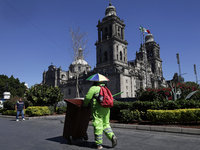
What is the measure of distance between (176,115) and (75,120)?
4.94 m

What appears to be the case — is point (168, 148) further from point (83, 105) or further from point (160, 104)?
point (160, 104)

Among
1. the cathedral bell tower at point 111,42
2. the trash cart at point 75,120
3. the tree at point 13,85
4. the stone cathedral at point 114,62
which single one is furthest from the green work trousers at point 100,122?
the tree at point 13,85

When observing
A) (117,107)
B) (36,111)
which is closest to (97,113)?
(117,107)

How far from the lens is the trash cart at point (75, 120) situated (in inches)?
189

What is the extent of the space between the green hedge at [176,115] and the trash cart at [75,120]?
4.04 meters

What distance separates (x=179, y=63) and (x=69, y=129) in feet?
97.8

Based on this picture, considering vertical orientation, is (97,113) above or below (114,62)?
below

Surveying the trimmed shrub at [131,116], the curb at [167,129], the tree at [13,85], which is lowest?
the curb at [167,129]

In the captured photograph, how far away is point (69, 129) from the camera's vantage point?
16.1 ft

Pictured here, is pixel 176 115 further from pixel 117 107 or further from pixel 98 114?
pixel 98 114

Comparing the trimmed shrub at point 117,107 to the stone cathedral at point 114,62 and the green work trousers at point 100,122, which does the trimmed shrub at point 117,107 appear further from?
the stone cathedral at point 114,62

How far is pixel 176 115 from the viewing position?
741 centimetres

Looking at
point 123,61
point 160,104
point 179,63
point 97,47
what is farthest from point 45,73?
point 160,104

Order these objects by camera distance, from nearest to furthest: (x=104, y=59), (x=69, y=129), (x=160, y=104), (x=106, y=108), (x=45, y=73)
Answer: (x=106, y=108) → (x=69, y=129) → (x=160, y=104) → (x=104, y=59) → (x=45, y=73)
